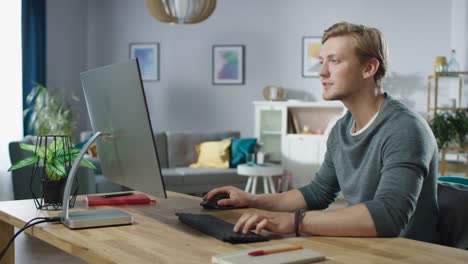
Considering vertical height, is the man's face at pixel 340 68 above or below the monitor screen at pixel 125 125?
above

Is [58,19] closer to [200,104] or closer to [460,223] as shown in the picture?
[200,104]

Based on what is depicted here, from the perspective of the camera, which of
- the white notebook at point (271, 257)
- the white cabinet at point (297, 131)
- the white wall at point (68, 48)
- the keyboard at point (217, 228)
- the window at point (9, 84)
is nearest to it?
the white notebook at point (271, 257)

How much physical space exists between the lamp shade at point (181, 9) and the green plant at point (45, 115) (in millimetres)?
2562

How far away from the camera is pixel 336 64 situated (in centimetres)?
181

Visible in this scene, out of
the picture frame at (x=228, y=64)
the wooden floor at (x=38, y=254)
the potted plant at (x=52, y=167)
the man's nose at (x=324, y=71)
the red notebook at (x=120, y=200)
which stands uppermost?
the picture frame at (x=228, y=64)

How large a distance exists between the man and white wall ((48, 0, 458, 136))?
19.0 feet

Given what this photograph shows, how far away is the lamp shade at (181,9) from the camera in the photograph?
5113 millimetres

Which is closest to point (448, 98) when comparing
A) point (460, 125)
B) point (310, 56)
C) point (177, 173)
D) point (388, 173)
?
point (460, 125)

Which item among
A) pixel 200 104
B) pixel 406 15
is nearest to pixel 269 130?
pixel 200 104

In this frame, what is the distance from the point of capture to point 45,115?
7.12 meters

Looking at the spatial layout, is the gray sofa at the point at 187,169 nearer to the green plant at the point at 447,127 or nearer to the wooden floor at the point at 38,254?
the wooden floor at the point at 38,254

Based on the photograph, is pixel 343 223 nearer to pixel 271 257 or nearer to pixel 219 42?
pixel 271 257

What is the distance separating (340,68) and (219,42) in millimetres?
6306

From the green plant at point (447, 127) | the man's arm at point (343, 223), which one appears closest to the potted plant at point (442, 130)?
the green plant at point (447, 127)
